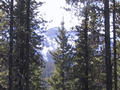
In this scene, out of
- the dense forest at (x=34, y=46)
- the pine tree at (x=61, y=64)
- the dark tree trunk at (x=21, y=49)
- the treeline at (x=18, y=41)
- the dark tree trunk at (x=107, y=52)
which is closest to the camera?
the dark tree trunk at (x=107, y=52)

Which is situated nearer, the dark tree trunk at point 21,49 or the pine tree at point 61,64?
the dark tree trunk at point 21,49

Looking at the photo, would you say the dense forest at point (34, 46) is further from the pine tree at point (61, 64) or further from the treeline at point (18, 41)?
the pine tree at point (61, 64)

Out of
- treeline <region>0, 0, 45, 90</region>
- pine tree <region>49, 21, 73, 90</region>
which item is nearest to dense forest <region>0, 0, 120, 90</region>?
treeline <region>0, 0, 45, 90</region>

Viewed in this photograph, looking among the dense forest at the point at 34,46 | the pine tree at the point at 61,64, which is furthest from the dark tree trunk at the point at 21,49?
the pine tree at the point at 61,64

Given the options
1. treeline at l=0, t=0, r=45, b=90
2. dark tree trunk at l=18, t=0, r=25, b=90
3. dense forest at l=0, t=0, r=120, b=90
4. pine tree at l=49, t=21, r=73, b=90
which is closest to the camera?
dense forest at l=0, t=0, r=120, b=90

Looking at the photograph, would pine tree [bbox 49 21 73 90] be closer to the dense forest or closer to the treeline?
the dense forest

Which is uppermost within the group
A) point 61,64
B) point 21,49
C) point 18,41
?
point 18,41

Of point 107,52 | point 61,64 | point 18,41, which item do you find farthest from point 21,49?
point 107,52

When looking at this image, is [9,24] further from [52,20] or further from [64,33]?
[64,33]

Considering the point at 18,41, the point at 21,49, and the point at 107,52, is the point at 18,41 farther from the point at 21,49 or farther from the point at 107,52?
the point at 107,52

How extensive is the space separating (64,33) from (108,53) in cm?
1787

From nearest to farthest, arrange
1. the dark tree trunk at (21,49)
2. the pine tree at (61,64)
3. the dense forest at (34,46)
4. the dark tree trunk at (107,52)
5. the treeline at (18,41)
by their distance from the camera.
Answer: the dark tree trunk at (107,52) → the dense forest at (34,46) → the treeline at (18,41) → the dark tree trunk at (21,49) → the pine tree at (61,64)

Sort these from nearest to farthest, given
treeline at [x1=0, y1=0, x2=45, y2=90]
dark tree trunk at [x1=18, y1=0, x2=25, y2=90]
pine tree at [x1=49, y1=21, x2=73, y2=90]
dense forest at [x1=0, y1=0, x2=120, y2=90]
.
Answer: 1. dense forest at [x1=0, y1=0, x2=120, y2=90]
2. treeline at [x1=0, y1=0, x2=45, y2=90]
3. dark tree trunk at [x1=18, y1=0, x2=25, y2=90]
4. pine tree at [x1=49, y1=21, x2=73, y2=90]

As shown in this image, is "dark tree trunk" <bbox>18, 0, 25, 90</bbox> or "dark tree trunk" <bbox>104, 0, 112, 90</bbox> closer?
"dark tree trunk" <bbox>104, 0, 112, 90</bbox>
